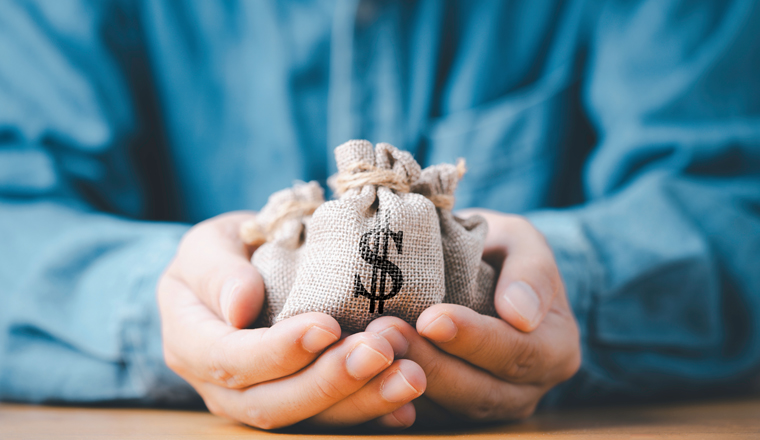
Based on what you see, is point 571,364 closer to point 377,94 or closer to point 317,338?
point 317,338

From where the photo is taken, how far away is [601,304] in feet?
3.11

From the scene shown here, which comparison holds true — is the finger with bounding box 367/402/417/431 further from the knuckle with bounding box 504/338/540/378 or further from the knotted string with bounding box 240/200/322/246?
the knotted string with bounding box 240/200/322/246

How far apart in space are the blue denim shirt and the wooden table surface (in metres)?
0.19

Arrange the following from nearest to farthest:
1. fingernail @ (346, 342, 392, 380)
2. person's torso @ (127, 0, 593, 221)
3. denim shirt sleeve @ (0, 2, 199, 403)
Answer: fingernail @ (346, 342, 392, 380) < denim shirt sleeve @ (0, 2, 199, 403) < person's torso @ (127, 0, 593, 221)

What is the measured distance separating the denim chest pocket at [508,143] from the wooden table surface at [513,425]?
26.3 inches

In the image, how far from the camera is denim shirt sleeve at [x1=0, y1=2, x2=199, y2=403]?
2.87 ft

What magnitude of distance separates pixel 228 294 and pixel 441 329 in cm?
23

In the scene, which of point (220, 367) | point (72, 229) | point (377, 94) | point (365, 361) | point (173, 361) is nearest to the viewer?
point (365, 361)

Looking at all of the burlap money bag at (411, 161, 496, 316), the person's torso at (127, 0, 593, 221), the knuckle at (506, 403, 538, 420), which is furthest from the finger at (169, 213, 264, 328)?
the person's torso at (127, 0, 593, 221)

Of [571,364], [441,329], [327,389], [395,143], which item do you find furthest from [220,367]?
[395,143]

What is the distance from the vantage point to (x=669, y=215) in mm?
1017

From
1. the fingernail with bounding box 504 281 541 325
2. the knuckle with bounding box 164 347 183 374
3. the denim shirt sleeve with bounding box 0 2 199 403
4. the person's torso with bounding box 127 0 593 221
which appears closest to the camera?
the fingernail with bounding box 504 281 541 325

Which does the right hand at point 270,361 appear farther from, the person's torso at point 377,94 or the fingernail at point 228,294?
the person's torso at point 377,94

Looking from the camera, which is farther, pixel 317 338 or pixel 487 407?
pixel 487 407
